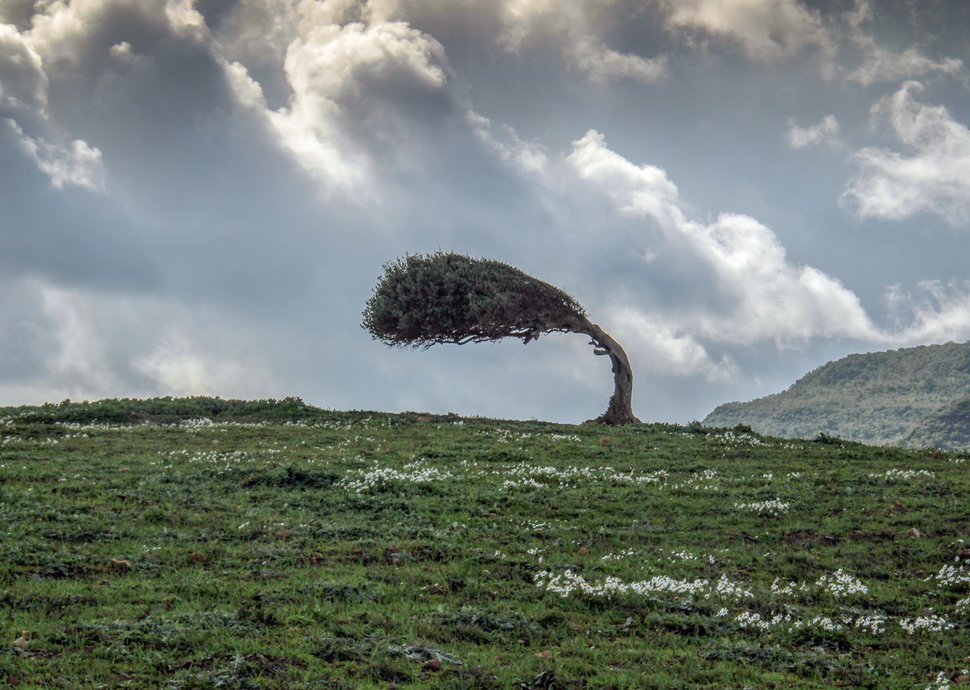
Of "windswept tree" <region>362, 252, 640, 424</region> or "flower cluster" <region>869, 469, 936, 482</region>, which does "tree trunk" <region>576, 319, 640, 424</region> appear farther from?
"flower cluster" <region>869, 469, 936, 482</region>

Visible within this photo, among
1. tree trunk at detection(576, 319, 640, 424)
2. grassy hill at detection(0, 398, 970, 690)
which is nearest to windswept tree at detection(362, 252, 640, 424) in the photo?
tree trunk at detection(576, 319, 640, 424)

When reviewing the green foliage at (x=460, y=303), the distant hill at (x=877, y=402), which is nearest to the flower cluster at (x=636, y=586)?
the green foliage at (x=460, y=303)

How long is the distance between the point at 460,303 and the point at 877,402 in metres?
72.5

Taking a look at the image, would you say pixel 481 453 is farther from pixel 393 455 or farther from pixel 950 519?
pixel 950 519

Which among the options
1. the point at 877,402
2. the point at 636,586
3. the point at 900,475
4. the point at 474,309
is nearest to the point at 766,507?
the point at 900,475

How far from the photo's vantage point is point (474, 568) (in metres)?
16.3

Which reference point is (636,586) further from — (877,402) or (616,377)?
(877,402)

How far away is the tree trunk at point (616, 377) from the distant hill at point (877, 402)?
43626 mm

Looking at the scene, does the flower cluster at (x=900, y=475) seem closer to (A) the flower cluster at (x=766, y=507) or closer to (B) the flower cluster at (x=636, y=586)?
(A) the flower cluster at (x=766, y=507)

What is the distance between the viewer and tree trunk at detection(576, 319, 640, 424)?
1897 inches

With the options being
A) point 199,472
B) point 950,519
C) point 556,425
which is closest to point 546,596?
point 950,519

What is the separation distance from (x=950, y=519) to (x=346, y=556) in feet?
44.6

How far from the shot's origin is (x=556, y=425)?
39.6m

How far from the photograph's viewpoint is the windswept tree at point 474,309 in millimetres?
47062
